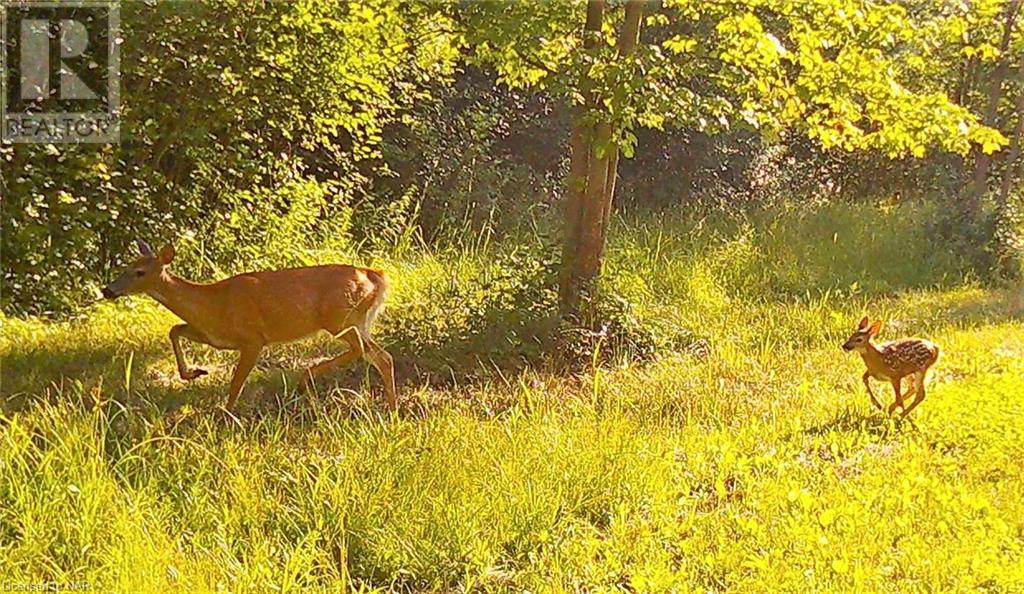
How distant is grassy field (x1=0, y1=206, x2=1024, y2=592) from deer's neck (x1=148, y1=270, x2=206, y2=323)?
488mm

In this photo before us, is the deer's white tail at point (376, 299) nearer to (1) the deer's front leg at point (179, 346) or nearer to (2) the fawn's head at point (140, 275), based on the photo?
(1) the deer's front leg at point (179, 346)

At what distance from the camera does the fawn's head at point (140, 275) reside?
206 inches

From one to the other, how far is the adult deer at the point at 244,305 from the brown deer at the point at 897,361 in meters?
2.69

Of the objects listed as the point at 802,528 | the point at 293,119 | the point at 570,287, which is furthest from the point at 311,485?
the point at 293,119

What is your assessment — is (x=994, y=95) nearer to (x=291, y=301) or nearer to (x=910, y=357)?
(x=910, y=357)

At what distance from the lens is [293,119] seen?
8523 millimetres

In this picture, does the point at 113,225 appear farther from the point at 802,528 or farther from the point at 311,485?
the point at 802,528

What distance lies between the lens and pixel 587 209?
7262 millimetres

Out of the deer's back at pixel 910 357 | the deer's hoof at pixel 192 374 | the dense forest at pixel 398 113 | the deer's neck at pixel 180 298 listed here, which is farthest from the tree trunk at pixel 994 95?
the deer's hoof at pixel 192 374

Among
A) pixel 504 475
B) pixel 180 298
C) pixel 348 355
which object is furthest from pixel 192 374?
pixel 504 475

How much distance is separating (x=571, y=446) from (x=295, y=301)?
179 cm

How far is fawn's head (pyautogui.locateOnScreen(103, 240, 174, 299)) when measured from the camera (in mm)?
5234

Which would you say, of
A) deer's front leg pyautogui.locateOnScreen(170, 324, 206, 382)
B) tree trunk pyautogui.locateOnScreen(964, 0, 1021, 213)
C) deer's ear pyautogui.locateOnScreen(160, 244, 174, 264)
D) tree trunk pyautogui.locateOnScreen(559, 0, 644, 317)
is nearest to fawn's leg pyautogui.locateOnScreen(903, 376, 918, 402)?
tree trunk pyautogui.locateOnScreen(559, 0, 644, 317)

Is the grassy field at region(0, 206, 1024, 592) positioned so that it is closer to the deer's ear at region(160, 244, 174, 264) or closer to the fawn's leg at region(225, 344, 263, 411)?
the fawn's leg at region(225, 344, 263, 411)
